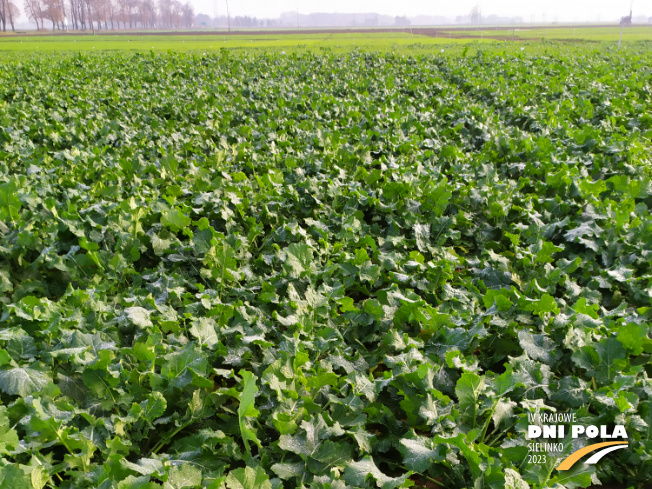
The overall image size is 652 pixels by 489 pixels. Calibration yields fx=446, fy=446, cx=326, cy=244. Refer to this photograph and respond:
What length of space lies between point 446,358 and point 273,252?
7.41 ft

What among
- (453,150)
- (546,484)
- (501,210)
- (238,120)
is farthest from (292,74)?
(546,484)

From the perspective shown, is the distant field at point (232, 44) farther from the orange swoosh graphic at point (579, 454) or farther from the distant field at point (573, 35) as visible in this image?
the orange swoosh graphic at point (579, 454)

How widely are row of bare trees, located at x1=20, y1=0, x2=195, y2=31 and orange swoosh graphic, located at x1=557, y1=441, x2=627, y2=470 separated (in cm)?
10533

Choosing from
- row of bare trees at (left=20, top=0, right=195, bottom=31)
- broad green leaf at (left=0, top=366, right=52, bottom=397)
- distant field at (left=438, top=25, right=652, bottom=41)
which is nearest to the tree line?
row of bare trees at (left=20, top=0, right=195, bottom=31)

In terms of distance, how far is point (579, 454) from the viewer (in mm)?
2254

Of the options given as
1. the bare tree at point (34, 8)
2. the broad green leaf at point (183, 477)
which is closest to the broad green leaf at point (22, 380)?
the broad green leaf at point (183, 477)

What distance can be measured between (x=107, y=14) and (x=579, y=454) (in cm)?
16329

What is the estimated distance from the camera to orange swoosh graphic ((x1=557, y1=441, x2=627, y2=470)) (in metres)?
2.19

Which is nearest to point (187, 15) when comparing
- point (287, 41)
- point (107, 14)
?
point (107, 14)

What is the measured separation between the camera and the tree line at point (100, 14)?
103938mm

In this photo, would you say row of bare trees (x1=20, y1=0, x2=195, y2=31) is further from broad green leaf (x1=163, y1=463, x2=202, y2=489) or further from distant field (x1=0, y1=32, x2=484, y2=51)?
broad green leaf (x1=163, y1=463, x2=202, y2=489)

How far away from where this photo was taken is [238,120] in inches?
416

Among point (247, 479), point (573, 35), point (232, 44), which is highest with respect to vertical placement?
point (573, 35)

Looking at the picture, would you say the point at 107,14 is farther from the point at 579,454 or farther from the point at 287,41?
the point at 579,454
